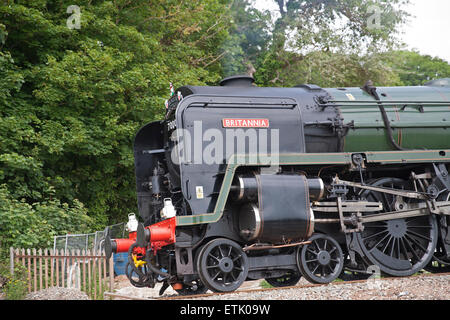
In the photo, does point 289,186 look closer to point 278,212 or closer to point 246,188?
point 278,212

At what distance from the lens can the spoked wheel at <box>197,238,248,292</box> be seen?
6.92 metres

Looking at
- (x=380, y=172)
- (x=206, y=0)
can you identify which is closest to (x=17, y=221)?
(x=380, y=172)

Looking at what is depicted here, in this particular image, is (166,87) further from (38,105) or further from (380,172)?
(380,172)

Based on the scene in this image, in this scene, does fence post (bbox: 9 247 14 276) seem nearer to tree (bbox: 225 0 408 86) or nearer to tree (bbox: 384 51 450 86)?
tree (bbox: 225 0 408 86)

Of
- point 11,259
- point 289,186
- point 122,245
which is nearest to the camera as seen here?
point 289,186

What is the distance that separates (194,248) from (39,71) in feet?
23.9

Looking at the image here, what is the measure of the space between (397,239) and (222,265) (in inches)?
130

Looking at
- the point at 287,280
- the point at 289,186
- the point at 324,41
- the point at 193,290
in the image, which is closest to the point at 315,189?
the point at 289,186

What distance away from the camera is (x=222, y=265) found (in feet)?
22.9

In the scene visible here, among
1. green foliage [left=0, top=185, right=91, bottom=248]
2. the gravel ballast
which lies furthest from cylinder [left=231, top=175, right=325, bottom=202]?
green foliage [left=0, top=185, right=91, bottom=248]

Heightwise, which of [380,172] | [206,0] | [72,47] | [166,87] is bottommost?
[380,172]

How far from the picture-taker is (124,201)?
15.2m

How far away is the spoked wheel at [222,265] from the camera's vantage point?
6.92 metres

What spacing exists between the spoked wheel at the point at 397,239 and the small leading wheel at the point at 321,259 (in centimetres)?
53
